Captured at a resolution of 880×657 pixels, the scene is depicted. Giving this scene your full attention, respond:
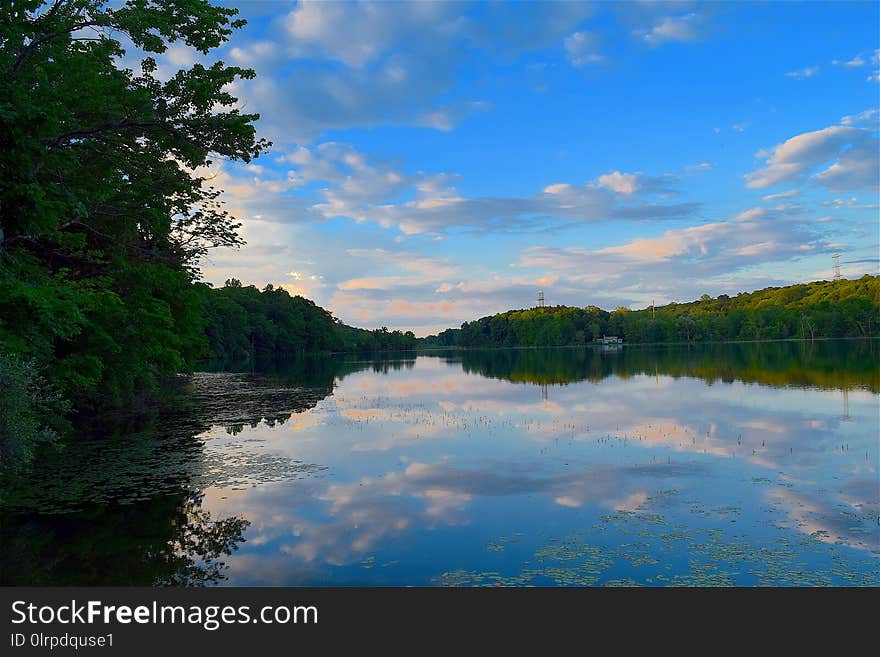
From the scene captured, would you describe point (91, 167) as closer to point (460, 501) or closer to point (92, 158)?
point (92, 158)

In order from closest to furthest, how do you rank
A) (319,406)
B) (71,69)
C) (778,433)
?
(71,69)
(778,433)
(319,406)

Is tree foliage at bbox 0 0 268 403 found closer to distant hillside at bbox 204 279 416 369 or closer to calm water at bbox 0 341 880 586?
calm water at bbox 0 341 880 586

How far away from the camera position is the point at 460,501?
18578 mm

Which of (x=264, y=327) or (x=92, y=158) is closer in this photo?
(x=92, y=158)

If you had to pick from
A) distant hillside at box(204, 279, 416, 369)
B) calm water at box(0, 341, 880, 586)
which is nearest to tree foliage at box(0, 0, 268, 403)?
calm water at box(0, 341, 880, 586)

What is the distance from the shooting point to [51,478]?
20688 mm

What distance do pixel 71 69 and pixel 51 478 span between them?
13.5 metres

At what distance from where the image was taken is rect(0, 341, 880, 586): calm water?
42.5 feet

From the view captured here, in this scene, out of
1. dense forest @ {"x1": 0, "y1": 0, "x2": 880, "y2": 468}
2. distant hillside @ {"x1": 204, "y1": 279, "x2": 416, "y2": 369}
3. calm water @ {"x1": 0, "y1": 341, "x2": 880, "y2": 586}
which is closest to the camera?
calm water @ {"x1": 0, "y1": 341, "x2": 880, "y2": 586}

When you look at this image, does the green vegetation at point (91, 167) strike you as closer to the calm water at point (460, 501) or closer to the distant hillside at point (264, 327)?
the calm water at point (460, 501)

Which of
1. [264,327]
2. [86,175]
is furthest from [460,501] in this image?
[264,327]

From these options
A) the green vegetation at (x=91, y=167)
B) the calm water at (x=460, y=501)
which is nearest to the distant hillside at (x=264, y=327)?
the green vegetation at (x=91, y=167)
